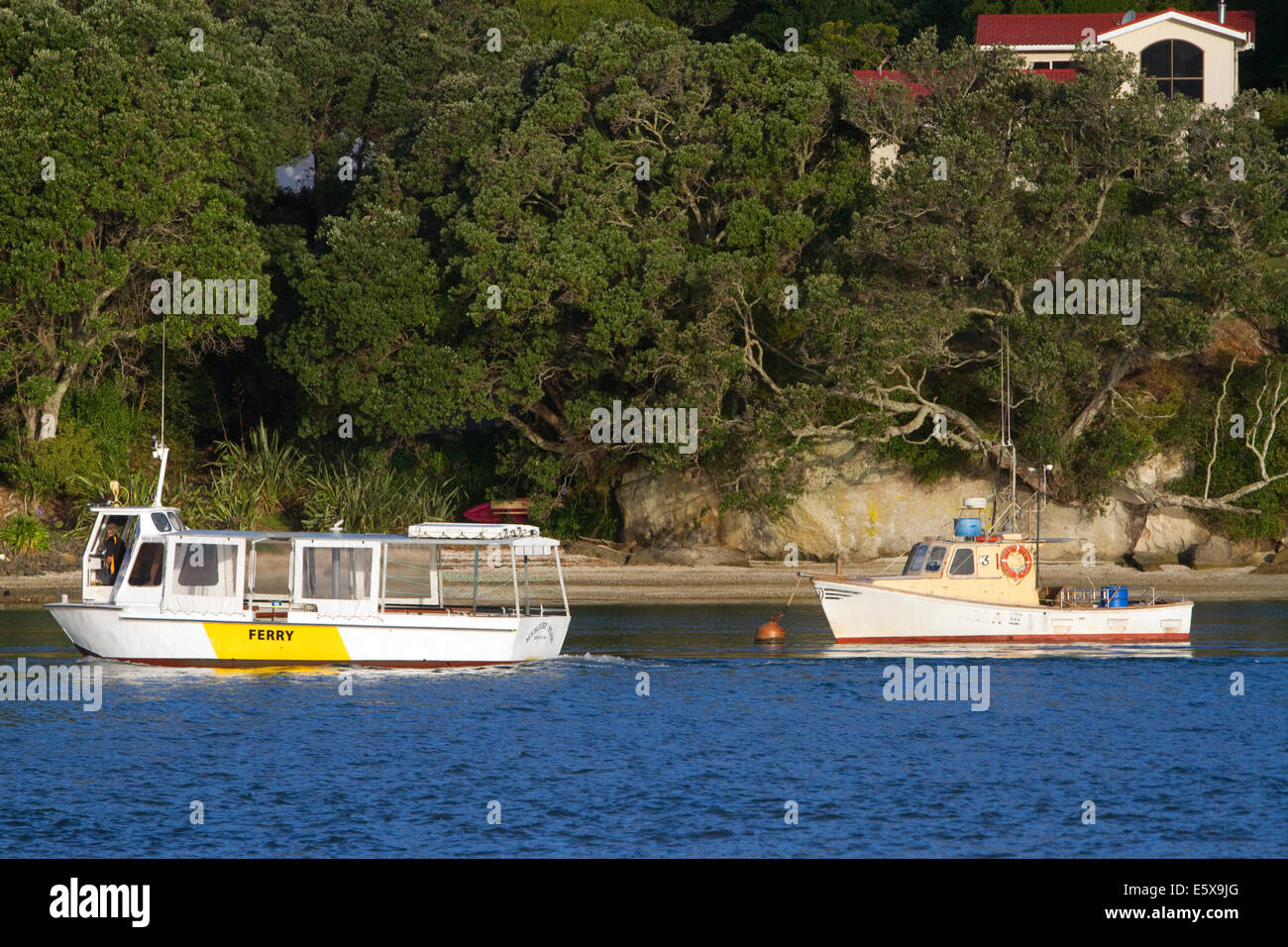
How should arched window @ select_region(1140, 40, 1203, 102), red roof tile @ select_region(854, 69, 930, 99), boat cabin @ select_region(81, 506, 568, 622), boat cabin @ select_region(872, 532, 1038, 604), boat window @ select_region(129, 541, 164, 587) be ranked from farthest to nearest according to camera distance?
1. arched window @ select_region(1140, 40, 1203, 102)
2. red roof tile @ select_region(854, 69, 930, 99)
3. boat cabin @ select_region(872, 532, 1038, 604)
4. boat window @ select_region(129, 541, 164, 587)
5. boat cabin @ select_region(81, 506, 568, 622)

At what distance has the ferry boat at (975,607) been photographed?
115 feet

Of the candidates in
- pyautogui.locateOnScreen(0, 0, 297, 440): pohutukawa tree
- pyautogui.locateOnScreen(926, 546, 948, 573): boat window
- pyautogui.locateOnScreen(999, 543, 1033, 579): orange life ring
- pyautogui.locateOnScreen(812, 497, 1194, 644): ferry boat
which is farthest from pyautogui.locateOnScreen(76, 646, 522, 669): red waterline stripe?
pyautogui.locateOnScreen(0, 0, 297, 440): pohutukawa tree

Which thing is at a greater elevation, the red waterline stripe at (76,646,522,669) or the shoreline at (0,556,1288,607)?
the shoreline at (0,556,1288,607)

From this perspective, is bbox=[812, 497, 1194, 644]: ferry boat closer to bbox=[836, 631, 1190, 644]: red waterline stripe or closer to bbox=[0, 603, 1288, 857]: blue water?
bbox=[836, 631, 1190, 644]: red waterline stripe

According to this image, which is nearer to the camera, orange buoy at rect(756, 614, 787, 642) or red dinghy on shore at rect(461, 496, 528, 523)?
orange buoy at rect(756, 614, 787, 642)

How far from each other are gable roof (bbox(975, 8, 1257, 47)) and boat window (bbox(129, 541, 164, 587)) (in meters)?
47.1

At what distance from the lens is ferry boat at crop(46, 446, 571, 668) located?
30.9 metres

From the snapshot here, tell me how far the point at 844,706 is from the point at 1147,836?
30.2 feet

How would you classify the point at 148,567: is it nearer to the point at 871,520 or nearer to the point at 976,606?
the point at 976,606

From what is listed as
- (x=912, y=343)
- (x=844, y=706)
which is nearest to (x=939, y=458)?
(x=912, y=343)

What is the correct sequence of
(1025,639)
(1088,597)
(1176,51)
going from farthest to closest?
1. (1176,51)
2. (1088,597)
3. (1025,639)
